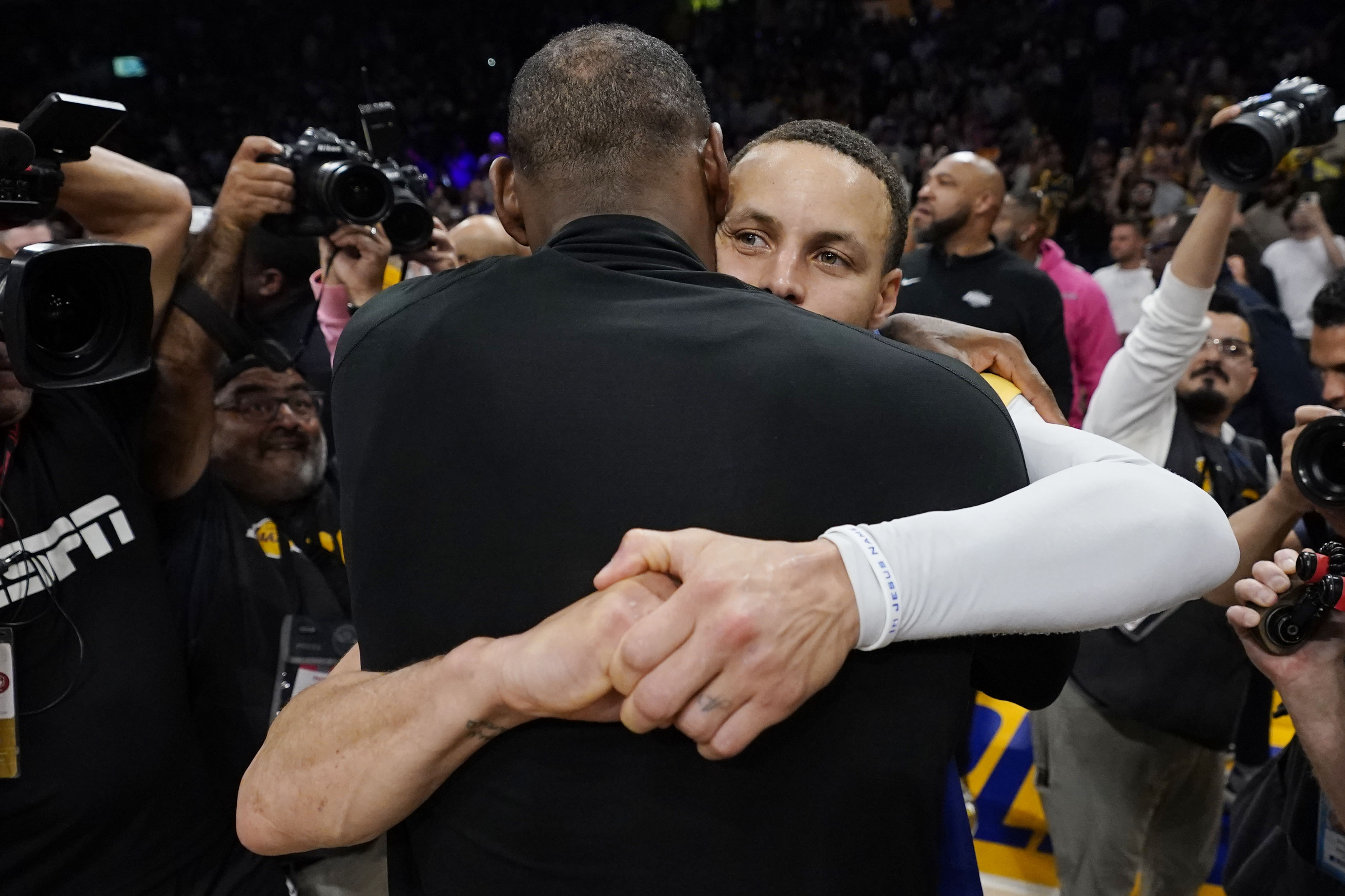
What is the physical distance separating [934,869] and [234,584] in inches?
63.8

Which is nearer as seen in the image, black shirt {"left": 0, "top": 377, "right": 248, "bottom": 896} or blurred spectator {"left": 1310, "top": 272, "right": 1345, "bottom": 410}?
black shirt {"left": 0, "top": 377, "right": 248, "bottom": 896}

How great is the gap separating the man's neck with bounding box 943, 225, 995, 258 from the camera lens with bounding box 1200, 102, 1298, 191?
44.9 inches

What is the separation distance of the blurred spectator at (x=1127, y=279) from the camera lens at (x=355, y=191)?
13.4ft

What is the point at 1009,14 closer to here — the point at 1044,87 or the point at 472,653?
the point at 1044,87

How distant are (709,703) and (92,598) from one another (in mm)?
1265

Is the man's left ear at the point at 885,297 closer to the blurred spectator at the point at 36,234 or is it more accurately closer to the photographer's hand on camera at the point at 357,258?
the blurred spectator at the point at 36,234

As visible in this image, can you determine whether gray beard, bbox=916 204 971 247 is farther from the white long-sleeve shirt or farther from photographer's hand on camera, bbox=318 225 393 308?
the white long-sleeve shirt

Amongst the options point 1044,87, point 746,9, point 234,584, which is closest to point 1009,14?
point 1044,87

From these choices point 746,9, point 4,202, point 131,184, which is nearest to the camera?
point 4,202

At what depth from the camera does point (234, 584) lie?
216 cm

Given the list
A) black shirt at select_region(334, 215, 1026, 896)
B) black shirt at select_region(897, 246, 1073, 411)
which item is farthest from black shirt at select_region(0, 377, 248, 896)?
black shirt at select_region(897, 246, 1073, 411)

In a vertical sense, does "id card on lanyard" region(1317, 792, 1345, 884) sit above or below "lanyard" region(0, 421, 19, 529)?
below

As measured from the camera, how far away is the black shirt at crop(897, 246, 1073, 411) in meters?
3.48

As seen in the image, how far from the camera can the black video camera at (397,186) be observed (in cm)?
272
